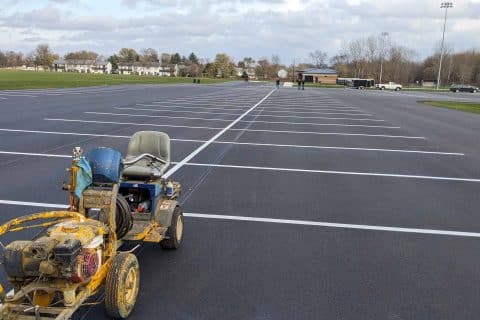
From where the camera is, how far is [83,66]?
646 ft

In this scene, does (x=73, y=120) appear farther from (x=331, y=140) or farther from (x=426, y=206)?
(x=426, y=206)

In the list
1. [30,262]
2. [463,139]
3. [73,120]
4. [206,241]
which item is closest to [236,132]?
[73,120]

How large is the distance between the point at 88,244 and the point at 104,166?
37.9 inches

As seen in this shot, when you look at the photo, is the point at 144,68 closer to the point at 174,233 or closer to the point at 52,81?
the point at 52,81

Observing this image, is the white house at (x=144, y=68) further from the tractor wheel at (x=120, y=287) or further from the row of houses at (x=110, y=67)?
the tractor wheel at (x=120, y=287)

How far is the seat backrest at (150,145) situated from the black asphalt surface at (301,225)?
1082 mm

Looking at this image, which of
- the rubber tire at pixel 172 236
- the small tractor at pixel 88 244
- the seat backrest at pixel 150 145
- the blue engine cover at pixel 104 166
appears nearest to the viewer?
the small tractor at pixel 88 244

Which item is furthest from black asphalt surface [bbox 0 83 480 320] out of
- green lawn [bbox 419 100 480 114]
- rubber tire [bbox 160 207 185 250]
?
green lawn [bbox 419 100 480 114]

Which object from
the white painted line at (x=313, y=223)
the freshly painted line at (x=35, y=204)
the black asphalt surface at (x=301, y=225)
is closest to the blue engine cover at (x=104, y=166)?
the black asphalt surface at (x=301, y=225)

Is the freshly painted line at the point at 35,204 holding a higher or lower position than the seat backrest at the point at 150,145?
lower

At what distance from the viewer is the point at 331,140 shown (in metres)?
15.2

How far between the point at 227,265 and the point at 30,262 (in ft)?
7.45

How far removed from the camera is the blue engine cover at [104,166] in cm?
430

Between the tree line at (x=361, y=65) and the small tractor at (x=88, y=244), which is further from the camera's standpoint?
the tree line at (x=361, y=65)
